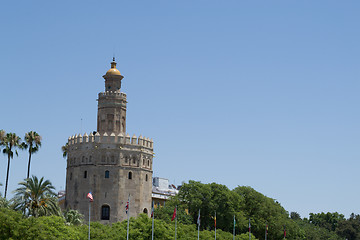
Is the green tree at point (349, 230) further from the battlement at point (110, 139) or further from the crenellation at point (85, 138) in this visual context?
the crenellation at point (85, 138)

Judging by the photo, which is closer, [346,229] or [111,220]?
[111,220]

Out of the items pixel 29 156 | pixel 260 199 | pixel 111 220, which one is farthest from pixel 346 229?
pixel 29 156

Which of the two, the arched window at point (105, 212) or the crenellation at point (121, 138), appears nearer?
the arched window at point (105, 212)

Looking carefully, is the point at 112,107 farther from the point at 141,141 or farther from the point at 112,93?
the point at 141,141

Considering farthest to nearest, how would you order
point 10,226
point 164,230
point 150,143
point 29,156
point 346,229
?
point 346,229 → point 150,143 → point 29,156 → point 164,230 → point 10,226

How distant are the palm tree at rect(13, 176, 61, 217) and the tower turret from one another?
100ft

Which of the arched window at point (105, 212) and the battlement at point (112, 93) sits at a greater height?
the battlement at point (112, 93)

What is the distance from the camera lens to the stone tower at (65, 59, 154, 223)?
8738cm

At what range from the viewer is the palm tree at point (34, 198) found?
198 feet

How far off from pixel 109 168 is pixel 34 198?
27622 mm

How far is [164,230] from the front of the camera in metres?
67.9

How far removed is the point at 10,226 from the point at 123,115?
43.5 m

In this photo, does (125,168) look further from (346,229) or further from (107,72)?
(346,229)

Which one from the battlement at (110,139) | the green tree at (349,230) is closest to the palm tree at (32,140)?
the battlement at (110,139)
